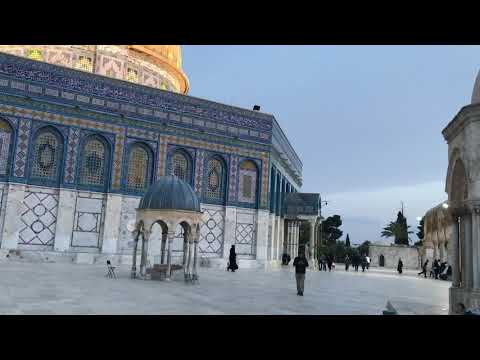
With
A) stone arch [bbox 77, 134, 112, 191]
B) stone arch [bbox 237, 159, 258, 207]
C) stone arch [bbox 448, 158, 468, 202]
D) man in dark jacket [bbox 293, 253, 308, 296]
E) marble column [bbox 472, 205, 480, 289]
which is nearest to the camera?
marble column [bbox 472, 205, 480, 289]

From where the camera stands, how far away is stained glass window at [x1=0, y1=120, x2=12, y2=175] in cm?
1966

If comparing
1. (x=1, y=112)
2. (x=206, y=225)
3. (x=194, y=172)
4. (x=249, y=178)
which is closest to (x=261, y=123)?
(x=249, y=178)

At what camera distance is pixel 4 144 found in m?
19.8

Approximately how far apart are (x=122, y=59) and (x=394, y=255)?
28.2 m

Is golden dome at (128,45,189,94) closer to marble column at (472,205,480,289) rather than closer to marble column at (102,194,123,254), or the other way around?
marble column at (102,194,123,254)

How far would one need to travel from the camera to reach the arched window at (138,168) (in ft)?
74.0

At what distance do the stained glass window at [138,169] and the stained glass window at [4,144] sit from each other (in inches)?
206

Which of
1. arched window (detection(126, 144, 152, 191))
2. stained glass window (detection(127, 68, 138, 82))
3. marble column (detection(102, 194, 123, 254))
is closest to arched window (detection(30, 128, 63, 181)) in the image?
marble column (detection(102, 194, 123, 254))

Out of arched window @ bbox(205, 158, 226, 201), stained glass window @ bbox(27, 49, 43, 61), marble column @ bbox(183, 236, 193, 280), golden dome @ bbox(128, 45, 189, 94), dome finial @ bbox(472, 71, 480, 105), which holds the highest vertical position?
golden dome @ bbox(128, 45, 189, 94)

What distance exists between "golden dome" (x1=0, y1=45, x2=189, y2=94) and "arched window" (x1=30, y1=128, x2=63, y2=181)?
533 cm

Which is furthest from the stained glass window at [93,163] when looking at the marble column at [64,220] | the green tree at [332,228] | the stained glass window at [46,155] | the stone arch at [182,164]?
the green tree at [332,228]

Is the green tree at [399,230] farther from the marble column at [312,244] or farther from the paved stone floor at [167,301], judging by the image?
the paved stone floor at [167,301]

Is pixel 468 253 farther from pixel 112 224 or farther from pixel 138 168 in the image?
pixel 138 168

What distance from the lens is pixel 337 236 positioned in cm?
5678
